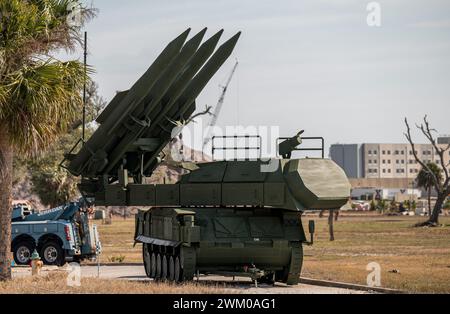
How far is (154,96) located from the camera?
24016 mm

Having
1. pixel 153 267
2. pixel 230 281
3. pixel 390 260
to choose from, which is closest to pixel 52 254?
pixel 153 267

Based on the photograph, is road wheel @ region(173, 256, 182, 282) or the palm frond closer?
the palm frond

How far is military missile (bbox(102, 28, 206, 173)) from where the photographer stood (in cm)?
2284

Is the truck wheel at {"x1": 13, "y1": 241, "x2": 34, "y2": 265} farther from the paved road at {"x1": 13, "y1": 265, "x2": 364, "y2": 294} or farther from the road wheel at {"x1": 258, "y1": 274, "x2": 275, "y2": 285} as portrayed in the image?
the road wheel at {"x1": 258, "y1": 274, "x2": 275, "y2": 285}

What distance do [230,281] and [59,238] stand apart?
7902 mm

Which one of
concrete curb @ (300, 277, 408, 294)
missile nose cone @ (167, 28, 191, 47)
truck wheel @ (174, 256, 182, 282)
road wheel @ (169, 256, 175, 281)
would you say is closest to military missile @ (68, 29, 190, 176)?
missile nose cone @ (167, 28, 191, 47)

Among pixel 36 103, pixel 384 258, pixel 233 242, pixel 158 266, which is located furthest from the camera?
pixel 384 258

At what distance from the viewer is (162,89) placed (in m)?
23.8

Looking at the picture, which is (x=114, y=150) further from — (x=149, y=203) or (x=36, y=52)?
(x=36, y=52)

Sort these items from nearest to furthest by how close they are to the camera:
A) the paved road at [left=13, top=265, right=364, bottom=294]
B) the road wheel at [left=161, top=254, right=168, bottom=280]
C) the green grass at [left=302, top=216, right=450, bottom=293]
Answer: the paved road at [left=13, top=265, right=364, bottom=294]
the green grass at [left=302, top=216, right=450, bottom=293]
the road wheel at [left=161, top=254, right=168, bottom=280]

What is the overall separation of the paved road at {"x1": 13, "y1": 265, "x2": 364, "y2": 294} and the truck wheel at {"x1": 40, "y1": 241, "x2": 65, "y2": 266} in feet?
3.34

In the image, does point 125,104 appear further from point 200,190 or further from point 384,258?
point 384,258
